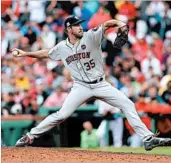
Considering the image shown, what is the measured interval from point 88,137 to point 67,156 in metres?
4.60

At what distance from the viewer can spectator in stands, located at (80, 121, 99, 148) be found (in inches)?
488

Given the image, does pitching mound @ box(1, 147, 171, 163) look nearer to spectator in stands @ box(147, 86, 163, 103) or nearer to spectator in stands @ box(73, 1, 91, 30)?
spectator in stands @ box(147, 86, 163, 103)

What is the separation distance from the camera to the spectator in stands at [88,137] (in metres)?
12.4

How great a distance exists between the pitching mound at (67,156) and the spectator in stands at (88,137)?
401cm

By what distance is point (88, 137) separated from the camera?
41.0ft

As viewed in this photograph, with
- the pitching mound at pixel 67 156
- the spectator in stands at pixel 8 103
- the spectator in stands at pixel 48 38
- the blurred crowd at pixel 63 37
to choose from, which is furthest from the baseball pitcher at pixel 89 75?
the spectator in stands at pixel 48 38

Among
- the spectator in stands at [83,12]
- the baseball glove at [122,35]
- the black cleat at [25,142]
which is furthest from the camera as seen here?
the spectator in stands at [83,12]

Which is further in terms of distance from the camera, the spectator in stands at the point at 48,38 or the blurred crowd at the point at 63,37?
the spectator in stands at the point at 48,38

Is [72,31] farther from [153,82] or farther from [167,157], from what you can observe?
[153,82]

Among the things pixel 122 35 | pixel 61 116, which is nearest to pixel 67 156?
pixel 61 116

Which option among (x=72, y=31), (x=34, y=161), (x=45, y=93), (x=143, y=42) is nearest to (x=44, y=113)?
(x=45, y=93)

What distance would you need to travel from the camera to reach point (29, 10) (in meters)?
17.2

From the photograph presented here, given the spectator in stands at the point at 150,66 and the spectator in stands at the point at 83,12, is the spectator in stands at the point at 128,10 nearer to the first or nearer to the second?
the spectator in stands at the point at 83,12

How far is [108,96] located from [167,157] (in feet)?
3.79
